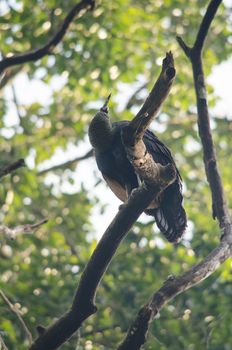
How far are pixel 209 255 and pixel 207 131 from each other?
1.01 meters

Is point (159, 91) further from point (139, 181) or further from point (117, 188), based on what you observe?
point (117, 188)

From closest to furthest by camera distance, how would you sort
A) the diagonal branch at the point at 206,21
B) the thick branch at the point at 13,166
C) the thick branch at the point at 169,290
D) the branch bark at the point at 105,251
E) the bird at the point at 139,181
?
the thick branch at the point at 169,290
the branch bark at the point at 105,251
the thick branch at the point at 13,166
the diagonal branch at the point at 206,21
the bird at the point at 139,181

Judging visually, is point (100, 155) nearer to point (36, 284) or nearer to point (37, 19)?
point (36, 284)

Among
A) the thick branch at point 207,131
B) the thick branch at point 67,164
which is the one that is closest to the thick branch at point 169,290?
the thick branch at point 207,131

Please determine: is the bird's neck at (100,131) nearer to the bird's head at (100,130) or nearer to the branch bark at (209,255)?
the bird's head at (100,130)

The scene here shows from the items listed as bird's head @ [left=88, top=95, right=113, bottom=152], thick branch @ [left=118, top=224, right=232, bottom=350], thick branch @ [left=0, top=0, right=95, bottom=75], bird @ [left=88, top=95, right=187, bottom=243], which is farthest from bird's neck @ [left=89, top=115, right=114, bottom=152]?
thick branch @ [left=0, top=0, right=95, bottom=75]

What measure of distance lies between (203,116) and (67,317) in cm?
187

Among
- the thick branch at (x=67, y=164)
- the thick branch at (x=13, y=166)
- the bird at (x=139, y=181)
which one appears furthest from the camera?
the thick branch at (x=67, y=164)

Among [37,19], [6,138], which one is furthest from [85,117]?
[37,19]

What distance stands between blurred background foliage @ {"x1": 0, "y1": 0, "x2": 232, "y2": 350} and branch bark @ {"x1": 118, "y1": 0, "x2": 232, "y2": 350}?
143 centimetres

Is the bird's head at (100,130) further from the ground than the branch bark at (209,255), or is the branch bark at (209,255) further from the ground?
the bird's head at (100,130)

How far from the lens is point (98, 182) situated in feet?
22.4

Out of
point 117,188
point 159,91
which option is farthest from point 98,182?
point 159,91

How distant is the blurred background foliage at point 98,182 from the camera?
6.43 m
